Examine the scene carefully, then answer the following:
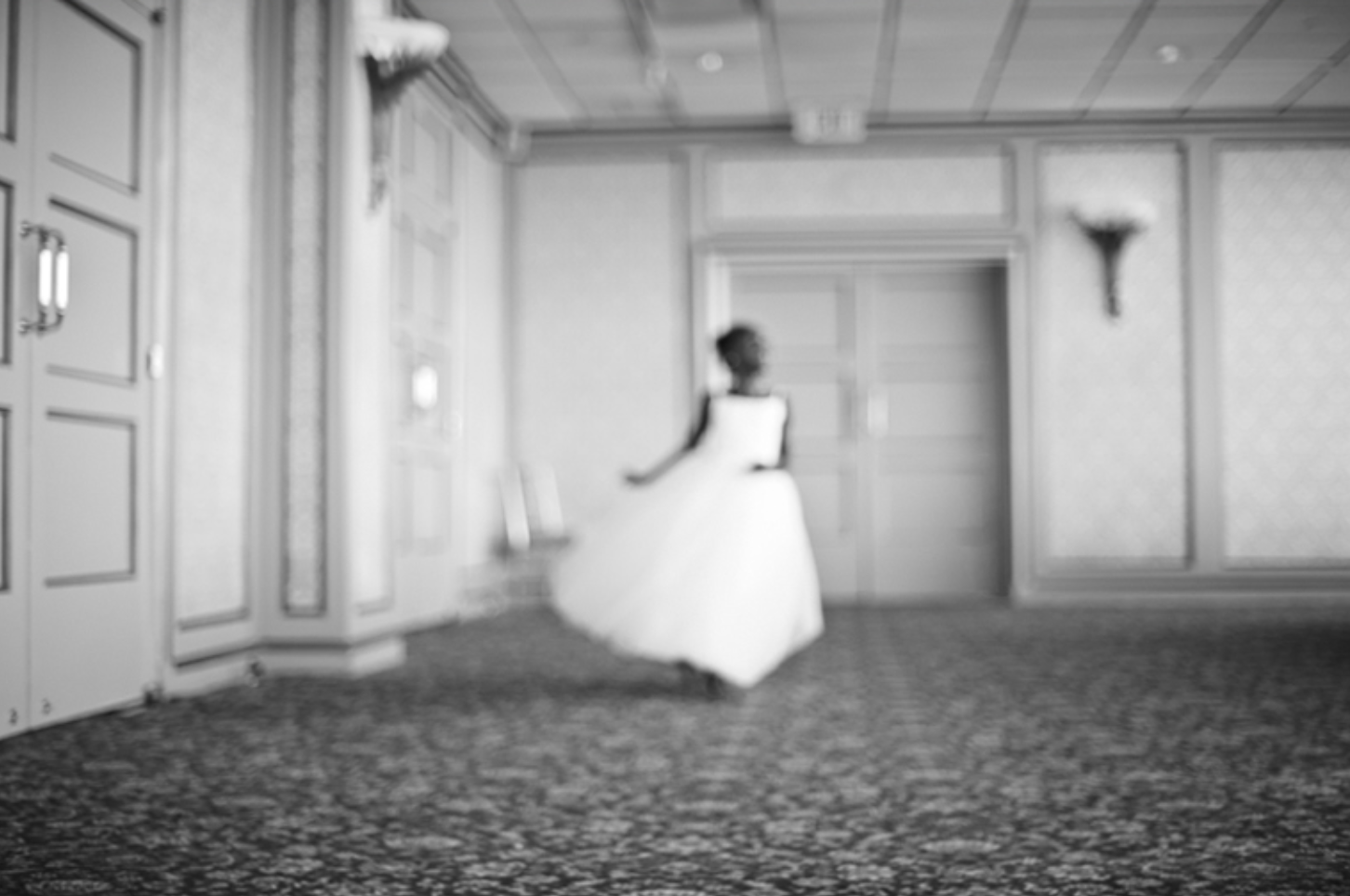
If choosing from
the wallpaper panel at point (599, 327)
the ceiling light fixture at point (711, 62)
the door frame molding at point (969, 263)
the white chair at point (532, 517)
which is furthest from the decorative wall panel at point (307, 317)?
the door frame molding at point (969, 263)

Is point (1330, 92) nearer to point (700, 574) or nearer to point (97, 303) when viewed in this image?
point (700, 574)

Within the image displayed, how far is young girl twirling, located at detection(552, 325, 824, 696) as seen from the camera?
4.42 m

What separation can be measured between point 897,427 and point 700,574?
5177 millimetres

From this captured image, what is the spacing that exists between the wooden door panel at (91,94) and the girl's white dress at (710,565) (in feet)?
6.38

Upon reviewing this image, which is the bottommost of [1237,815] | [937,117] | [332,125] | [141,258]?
[1237,815]

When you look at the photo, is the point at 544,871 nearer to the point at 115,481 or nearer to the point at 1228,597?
the point at 115,481

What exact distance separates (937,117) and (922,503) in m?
2.57

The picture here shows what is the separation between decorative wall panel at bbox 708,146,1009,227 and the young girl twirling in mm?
4309

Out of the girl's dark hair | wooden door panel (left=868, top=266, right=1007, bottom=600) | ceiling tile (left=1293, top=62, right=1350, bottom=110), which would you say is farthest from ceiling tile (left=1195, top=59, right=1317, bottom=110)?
the girl's dark hair

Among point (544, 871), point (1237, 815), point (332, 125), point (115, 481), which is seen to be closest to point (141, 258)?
point (115, 481)

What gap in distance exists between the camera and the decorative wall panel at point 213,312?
4766mm

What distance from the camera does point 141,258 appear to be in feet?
14.5

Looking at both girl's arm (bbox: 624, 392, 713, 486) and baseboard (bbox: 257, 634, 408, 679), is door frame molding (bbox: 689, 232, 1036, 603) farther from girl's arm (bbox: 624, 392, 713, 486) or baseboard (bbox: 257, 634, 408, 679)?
baseboard (bbox: 257, 634, 408, 679)

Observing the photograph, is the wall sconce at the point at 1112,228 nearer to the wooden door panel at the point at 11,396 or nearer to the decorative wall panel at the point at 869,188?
the decorative wall panel at the point at 869,188
